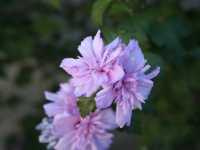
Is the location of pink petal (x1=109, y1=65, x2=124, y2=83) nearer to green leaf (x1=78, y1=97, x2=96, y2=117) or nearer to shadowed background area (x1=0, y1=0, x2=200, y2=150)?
green leaf (x1=78, y1=97, x2=96, y2=117)

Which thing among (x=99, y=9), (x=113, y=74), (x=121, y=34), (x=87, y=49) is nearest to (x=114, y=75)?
(x=113, y=74)

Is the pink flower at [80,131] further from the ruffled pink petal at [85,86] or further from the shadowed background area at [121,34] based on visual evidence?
the ruffled pink petal at [85,86]

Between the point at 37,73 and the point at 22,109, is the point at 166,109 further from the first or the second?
the point at 22,109

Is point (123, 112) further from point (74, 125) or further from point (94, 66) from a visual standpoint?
point (74, 125)

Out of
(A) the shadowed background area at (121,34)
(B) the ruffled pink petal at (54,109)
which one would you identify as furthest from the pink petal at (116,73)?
(B) the ruffled pink petal at (54,109)

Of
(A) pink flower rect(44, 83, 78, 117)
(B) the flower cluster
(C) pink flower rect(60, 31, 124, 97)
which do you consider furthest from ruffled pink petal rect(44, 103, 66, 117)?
(C) pink flower rect(60, 31, 124, 97)

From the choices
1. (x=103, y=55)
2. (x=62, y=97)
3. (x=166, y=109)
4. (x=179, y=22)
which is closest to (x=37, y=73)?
(x=166, y=109)
